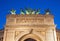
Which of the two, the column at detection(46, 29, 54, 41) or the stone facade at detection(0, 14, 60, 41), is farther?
the stone facade at detection(0, 14, 60, 41)

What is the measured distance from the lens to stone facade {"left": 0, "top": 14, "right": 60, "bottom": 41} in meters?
19.2

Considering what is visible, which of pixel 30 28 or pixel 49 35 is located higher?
pixel 30 28

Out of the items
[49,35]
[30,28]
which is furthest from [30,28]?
[49,35]

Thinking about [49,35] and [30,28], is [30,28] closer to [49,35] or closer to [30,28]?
[30,28]

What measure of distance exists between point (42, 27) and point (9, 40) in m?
3.94

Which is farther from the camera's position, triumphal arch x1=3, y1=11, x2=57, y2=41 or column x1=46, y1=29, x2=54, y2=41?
triumphal arch x1=3, y1=11, x2=57, y2=41

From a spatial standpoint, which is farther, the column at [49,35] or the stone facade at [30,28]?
the stone facade at [30,28]

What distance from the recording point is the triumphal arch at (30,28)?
63.1 feet

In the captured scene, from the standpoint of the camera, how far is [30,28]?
19641 millimetres

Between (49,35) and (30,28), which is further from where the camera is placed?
(30,28)

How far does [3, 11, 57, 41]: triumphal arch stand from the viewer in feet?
63.1

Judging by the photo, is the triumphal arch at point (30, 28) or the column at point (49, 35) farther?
the triumphal arch at point (30, 28)

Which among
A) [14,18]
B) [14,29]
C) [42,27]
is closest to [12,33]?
[14,29]

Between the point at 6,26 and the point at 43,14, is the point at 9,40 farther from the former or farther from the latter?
the point at 43,14
